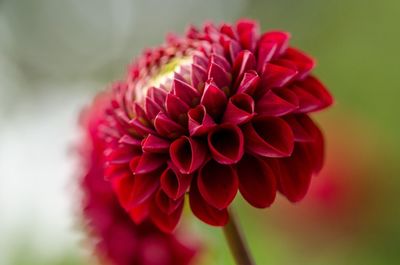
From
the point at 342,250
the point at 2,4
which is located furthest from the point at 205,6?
the point at 342,250

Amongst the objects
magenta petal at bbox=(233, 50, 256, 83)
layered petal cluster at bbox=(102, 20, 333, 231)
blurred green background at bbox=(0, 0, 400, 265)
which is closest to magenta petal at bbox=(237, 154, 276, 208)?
layered petal cluster at bbox=(102, 20, 333, 231)

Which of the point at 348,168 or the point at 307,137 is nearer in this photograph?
the point at 307,137

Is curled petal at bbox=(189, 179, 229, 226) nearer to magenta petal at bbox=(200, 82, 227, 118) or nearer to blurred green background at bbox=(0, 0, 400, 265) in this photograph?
magenta petal at bbox=(200, 82, 227, 118)

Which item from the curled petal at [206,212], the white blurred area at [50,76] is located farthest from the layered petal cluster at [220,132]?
the white blurred area at [50,76]

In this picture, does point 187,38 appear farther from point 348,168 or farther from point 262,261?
point 348,168

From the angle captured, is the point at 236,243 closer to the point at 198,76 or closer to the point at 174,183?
the point at 174,183

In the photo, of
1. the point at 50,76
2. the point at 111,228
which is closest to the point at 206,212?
the point at 111,228
